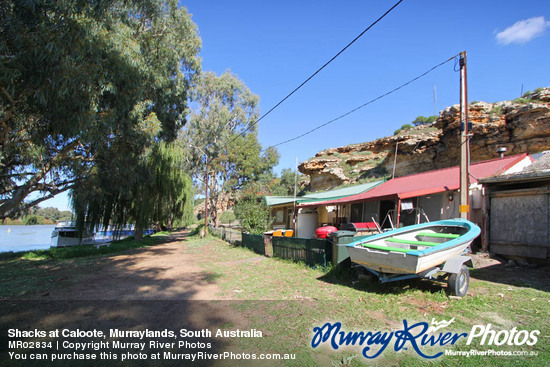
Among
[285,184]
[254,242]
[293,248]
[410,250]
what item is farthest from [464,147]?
[285,184]

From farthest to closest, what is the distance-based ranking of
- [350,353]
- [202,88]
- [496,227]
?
1. [202,88]
2. [496,227]
3. [350,353]

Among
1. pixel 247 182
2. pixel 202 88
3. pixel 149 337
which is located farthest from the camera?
pixel 247 182

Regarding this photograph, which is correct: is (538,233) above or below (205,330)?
above

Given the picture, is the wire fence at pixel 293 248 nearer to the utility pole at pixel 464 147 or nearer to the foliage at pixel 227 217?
the utility pole at pixel 464 147

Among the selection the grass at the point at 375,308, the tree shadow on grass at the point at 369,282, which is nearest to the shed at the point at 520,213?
the grass at the point at 375,308

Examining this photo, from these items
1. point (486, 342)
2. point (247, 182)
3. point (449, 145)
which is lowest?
point (486, 342)

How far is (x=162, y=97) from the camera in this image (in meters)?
14.7

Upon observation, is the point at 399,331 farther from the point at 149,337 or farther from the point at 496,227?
the point at 496,227

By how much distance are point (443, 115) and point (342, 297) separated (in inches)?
945

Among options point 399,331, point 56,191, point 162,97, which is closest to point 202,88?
point 162,97

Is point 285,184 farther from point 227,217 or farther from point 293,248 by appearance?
point 293,248

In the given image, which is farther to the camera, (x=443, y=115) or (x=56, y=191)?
(x=443, y=115)

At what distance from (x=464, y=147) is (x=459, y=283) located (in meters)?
4.55

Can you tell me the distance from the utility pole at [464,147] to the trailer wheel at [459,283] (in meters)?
2.96
